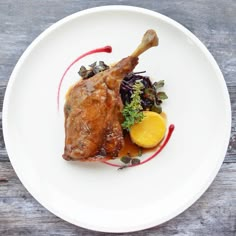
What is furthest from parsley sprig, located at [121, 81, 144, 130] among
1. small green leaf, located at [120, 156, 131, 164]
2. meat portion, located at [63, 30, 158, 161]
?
small green leaf, located at [120, 156, 131, 164]

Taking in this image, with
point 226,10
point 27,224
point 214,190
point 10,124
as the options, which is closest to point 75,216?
point 27,224

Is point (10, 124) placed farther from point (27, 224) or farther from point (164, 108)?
point (164, 108)

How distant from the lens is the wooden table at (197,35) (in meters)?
3.01

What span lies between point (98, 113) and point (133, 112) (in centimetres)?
20

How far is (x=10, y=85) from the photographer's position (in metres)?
2.87

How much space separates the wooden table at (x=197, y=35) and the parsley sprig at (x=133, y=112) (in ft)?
1.77

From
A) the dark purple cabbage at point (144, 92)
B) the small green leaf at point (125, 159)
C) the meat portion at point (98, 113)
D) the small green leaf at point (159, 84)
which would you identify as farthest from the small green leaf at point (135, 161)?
the small green leaf at point (159, 84)

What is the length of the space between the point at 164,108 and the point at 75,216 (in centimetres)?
70

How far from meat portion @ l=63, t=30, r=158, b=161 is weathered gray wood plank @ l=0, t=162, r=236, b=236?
395 mm

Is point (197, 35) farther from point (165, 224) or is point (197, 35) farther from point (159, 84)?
point (165, 224)

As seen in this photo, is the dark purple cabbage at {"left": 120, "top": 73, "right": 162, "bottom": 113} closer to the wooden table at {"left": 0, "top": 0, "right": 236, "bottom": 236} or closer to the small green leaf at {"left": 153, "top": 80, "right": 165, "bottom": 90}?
the small green leaf at {"left": 153, "top": 80, "right": 165, "bottom": 90}

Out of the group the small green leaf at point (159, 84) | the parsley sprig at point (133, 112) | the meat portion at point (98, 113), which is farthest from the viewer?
the small green leaf at point (159, 84)

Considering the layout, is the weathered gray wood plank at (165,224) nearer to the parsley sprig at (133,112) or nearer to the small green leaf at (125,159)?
the small green leaf at (125,159)

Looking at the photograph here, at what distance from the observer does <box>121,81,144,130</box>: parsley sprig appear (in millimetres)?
2846
